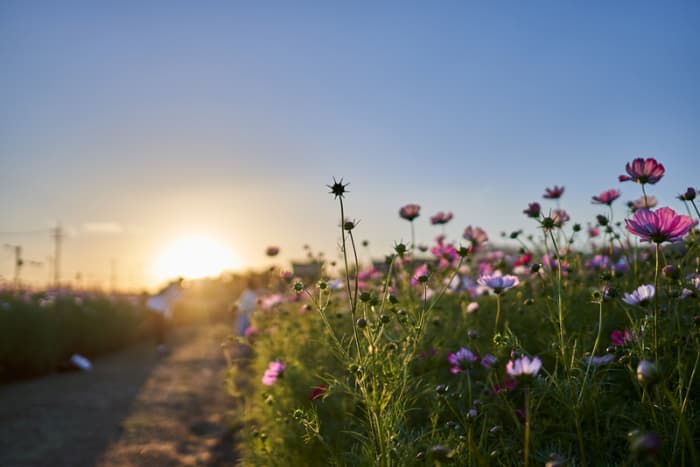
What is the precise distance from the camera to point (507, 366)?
125 cm

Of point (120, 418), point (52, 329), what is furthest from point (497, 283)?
point (52, 329)

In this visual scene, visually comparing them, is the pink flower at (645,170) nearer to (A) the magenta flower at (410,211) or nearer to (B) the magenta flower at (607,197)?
(B) the magenta flower at (607,197)

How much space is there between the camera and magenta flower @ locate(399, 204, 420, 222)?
9.72 ft

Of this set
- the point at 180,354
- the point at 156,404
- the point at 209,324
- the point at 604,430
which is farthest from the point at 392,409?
the point at 209,324

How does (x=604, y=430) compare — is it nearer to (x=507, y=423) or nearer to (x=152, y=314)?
(x=507, y=423)

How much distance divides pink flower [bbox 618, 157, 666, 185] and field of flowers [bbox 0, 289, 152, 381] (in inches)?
248

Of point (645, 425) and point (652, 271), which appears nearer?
point (645, 425)

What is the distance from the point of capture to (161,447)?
139 inches

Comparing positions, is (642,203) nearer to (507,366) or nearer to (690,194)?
(690,194)

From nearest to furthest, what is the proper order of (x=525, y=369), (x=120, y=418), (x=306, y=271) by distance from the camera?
1. (x=525, y=369)
2. (x=120, y=418)
3. (x=306, y=271)

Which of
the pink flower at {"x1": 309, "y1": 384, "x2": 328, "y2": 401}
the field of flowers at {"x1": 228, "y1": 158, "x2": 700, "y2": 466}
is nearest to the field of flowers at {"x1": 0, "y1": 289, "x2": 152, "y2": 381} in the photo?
the field of flowers at {"x1": 228, "y1": 158, "x2": 700, "y2": 466}

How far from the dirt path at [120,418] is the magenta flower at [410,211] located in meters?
2.01

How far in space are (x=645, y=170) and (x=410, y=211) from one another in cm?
129

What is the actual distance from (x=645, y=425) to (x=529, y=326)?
1.07 m
